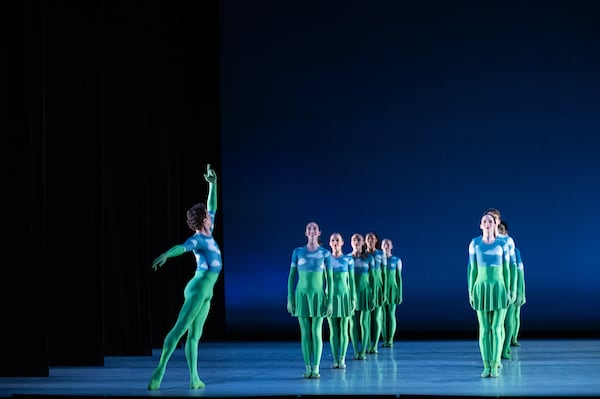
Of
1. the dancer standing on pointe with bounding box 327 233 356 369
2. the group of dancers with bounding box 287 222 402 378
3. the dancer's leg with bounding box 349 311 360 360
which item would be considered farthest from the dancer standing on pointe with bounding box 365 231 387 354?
the dancer standing on pointe with bounding box 327 233 356 369

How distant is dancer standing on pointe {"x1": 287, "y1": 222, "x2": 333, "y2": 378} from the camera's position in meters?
9.16

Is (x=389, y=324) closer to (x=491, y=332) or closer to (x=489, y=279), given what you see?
(x=491, y=332)

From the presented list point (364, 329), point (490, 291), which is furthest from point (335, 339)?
point (490, 291)

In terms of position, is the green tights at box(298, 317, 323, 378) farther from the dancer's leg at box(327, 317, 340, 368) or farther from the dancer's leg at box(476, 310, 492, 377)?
the dancer's leg at box(476, 310, 492, 377)

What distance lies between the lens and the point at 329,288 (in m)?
9.29

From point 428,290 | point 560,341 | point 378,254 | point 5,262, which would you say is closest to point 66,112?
point 5,262

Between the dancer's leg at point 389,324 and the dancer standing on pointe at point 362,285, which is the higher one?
the dancer standing on pointe at point 362,285

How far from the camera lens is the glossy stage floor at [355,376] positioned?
7.97 metres

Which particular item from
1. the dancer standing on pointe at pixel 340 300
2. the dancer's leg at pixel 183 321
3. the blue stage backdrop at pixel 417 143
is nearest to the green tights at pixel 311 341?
the dancer standing on pointe at pixel 340 300

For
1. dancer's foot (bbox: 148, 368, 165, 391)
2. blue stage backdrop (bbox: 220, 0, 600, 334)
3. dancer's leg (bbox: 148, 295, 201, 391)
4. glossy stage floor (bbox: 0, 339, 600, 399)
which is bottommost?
glossy stage floor (bbox: 0, 339, 600, 399)

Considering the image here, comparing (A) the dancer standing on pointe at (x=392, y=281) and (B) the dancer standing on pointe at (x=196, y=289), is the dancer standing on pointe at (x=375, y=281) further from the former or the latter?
(B) the dancer standing on pointe at (x=196, y=289)

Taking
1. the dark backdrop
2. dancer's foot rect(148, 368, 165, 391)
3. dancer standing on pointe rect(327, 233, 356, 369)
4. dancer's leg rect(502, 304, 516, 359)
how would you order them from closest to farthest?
dancer's foot rect(148, 368, 165, 391) → dancer standing on pointe rect(327, 233, 356, 369) → dancer's leg rect(502, 304, 516, 359) → the dark backdrop

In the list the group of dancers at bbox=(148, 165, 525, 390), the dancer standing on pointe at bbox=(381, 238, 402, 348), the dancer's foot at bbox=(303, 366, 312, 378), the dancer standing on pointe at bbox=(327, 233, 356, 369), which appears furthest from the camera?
the dancer standing on pointe at bbox=(381, 238, 402, 348)

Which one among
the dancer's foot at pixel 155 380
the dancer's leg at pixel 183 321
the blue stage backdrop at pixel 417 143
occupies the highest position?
the blue stage backdrop at pixel 417 143
